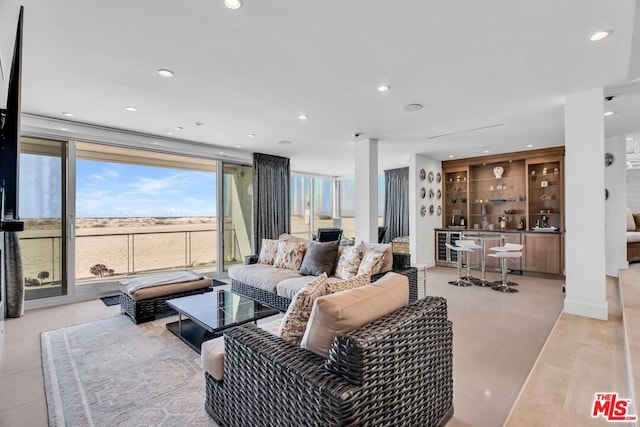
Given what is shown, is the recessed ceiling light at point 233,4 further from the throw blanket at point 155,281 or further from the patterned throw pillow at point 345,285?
the throw blanket at point 155,281

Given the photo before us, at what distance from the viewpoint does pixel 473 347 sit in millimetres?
2811

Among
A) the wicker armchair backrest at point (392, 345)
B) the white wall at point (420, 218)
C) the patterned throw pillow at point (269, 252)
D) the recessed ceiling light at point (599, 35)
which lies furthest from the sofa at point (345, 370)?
the white wall at point (420, 218)

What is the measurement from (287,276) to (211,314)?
1187 millimetres

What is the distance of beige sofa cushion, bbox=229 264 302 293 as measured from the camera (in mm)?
3697

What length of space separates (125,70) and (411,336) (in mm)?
3186

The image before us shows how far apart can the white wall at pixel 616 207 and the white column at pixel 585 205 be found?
2.69m

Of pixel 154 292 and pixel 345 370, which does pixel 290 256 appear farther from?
pixel 345 370

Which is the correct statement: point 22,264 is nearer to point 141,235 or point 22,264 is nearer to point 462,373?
point 141,235

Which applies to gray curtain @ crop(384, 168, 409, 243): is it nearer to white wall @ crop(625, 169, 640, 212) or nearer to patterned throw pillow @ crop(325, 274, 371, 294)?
white wall @ crop(625, 169, 640, 212)

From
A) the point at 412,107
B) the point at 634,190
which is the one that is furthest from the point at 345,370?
the point at 634,190

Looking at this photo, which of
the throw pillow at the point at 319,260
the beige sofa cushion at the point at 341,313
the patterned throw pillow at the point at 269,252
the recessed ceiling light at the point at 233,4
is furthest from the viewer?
the patterned throw pillow at the point at 269,252

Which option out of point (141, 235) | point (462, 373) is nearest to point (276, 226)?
point (141, 235)

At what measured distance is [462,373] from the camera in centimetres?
237

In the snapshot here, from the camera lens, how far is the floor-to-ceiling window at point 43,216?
4.16 m
